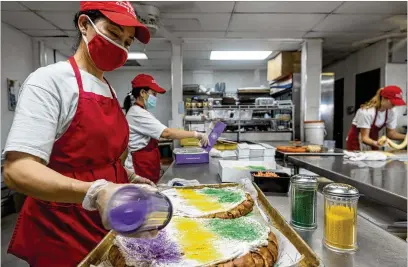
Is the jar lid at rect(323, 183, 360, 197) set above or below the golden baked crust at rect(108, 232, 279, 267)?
above

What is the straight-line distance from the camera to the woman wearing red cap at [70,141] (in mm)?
835

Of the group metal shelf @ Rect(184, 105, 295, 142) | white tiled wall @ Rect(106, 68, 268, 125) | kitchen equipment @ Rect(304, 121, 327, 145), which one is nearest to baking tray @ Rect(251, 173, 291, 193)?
metal shelf @ Rect(184, 105, 295, 142)

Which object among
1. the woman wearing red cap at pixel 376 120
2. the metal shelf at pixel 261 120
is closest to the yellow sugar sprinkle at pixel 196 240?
the woman wearing red cap at pixel 376 120

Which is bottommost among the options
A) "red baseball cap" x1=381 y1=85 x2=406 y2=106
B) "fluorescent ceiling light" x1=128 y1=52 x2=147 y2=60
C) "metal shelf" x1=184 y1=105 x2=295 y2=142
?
"metal shelf" x1=184 y1=105 x2=295 y2=142

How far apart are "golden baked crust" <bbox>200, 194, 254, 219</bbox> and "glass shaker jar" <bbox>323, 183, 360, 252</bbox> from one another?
311mm

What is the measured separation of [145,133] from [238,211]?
5.11ft

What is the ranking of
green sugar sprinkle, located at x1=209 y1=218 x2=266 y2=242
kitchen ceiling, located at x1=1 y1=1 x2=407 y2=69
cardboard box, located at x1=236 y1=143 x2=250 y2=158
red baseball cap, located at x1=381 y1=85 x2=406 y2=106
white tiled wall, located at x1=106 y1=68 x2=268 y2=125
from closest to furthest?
green sugar sprinkle, located at x1=209 y1=218 x2=266 y2=242
cardboard box, located at x1=236 y1=143 x2=250 y2=158
red baseball cap, located at x1=381 y1=85 x2=406 y2=106
kitchen ceiling, located at x1=1 y1=1 x2=407 y2=69
white tiled wall, located at x1=106 y1=68 x2=268 y2=125

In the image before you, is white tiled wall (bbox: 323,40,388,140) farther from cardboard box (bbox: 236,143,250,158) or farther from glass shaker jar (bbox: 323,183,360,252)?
glass shaker jar (bbox: 323,183,360,252)

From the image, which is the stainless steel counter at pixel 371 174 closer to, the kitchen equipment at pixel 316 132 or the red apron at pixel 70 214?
the red apron at pixel 70 214

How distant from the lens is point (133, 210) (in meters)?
0.60

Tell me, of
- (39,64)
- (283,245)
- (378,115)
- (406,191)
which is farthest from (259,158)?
(39,64)

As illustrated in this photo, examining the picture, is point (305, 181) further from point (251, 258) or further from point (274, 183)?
point (274, 183)

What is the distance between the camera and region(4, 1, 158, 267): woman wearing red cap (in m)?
0.83

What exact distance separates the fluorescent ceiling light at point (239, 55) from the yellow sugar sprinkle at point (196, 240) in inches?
208
